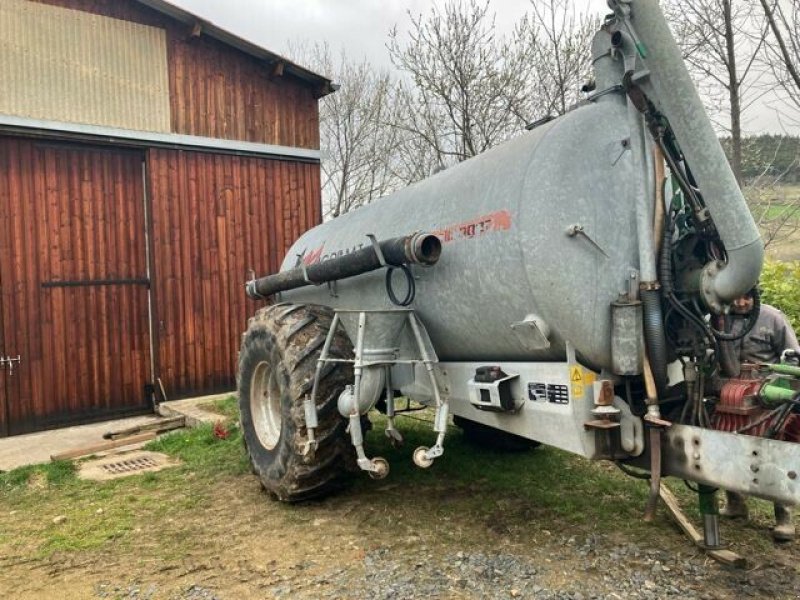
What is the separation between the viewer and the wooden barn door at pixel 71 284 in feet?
26.9

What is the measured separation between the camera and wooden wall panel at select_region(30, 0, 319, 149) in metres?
9.41

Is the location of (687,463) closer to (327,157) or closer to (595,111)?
(595,111)

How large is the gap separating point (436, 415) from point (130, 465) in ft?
12.8

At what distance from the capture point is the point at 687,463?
2.96 metres

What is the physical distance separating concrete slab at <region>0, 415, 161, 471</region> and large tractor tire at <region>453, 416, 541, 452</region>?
14.4ft

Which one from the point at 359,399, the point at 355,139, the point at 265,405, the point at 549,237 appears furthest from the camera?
the point at 355,139

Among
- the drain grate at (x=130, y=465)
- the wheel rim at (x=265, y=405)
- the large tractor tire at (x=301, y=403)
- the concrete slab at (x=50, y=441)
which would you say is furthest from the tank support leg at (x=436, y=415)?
the concrete slab at (x=50, y=441)

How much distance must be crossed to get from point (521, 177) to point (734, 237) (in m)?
1.03

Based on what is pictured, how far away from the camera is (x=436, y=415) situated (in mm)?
3908

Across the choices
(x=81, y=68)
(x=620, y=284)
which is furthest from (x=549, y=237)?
(x=81, y=68)

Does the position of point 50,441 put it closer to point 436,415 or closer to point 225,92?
point 225,92

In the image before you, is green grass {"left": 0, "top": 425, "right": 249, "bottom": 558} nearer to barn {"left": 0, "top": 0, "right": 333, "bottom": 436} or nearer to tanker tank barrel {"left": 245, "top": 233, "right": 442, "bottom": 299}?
tanker tank barrel {"left": 245, "top": 233, "right": 442, "bottom": 299}

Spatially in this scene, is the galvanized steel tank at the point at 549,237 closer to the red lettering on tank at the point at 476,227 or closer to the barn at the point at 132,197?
the red lettering on tank at the point at 476,227

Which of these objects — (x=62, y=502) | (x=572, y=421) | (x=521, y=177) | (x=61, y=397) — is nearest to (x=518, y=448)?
(x=572, y=421)
